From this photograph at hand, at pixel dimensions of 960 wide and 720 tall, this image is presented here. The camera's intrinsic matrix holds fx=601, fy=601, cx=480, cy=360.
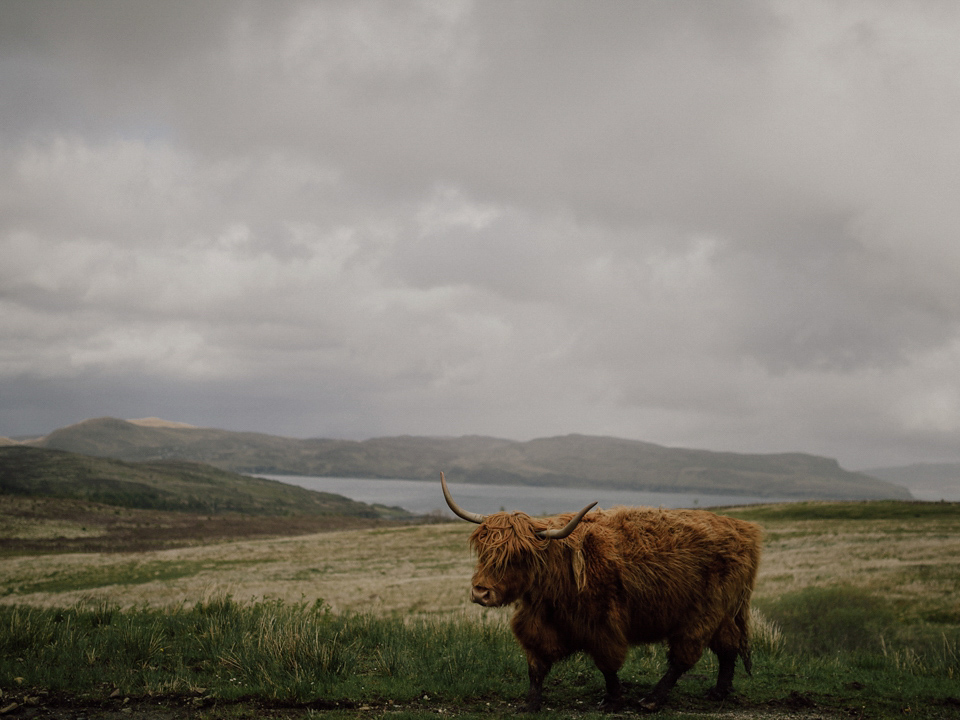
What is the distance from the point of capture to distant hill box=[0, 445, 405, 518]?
5468 inches

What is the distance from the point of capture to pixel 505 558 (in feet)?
20.5

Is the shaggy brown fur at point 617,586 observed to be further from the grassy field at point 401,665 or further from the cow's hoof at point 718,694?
the grassy field at point 401,665

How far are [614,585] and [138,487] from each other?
180 metres

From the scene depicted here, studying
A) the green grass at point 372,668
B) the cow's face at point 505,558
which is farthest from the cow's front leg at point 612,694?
the cow's face at point 505,558

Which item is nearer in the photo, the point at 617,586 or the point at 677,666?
the point at 617,586

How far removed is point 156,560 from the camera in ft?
160

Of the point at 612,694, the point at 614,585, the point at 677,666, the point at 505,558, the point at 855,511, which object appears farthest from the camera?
the point at 855,511

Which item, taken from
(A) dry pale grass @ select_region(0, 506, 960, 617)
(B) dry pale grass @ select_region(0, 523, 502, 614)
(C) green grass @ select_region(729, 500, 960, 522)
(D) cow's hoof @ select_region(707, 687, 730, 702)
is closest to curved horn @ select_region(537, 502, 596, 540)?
(D) cow's hoof @ select_region(707, 687, 730, 702)

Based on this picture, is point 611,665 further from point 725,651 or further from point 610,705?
point 725,651

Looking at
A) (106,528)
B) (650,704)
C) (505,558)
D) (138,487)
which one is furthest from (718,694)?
(138,487)

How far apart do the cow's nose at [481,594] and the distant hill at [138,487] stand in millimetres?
142610

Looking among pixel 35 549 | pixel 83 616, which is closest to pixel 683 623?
pixel 83 616

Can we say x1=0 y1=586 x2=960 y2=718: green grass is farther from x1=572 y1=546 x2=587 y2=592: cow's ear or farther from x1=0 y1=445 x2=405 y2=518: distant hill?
x1=0 y1=445 x2=405 y2=518: distant hill

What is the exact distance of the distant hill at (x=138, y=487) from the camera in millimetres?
138875
